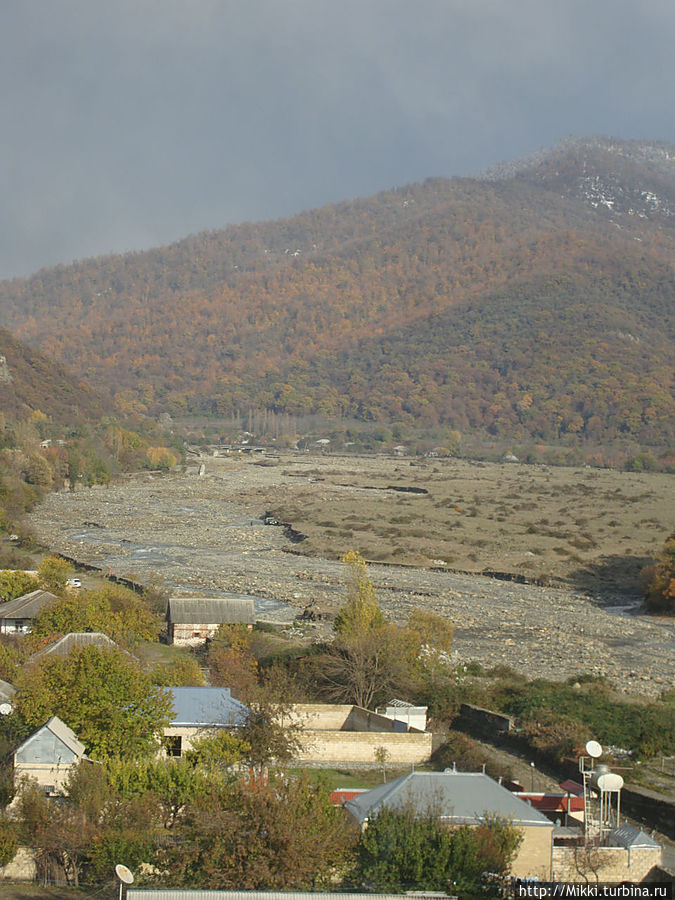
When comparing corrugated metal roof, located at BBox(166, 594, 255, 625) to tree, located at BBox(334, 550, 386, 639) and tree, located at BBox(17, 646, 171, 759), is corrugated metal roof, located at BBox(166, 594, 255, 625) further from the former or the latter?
tree, located at BBox(17, 646, 171, 759)

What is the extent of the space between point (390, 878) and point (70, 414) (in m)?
102

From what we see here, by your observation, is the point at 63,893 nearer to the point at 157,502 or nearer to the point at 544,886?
the point at 544,886

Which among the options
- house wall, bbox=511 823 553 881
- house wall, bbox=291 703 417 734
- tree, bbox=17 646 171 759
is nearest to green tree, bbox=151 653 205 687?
tree, bbox=17 646 171 759

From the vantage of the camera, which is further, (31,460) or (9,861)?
(31,460)

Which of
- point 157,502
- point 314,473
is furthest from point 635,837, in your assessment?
point 314,473

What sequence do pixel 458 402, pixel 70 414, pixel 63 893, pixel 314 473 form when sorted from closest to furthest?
1. pixel 63 893
2. pixel 314 473
3. pixel 70 414
4. pixel 458 402

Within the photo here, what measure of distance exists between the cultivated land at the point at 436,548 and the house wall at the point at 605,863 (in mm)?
11910

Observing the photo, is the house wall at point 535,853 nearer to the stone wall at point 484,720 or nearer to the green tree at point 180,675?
the stone wall at point 484,720

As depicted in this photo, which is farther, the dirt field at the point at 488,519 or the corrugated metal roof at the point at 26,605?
the dirt field at the point at 488,519

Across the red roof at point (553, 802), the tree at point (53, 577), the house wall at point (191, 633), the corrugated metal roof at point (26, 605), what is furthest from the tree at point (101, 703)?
the tree at point (53, 577)

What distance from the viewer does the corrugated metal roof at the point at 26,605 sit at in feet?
78.1

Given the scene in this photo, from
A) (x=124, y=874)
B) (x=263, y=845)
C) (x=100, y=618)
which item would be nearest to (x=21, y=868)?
→ (x=124, y=874)

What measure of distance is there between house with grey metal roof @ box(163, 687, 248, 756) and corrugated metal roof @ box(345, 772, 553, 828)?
12.4 ft

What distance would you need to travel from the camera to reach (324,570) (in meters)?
39.8
